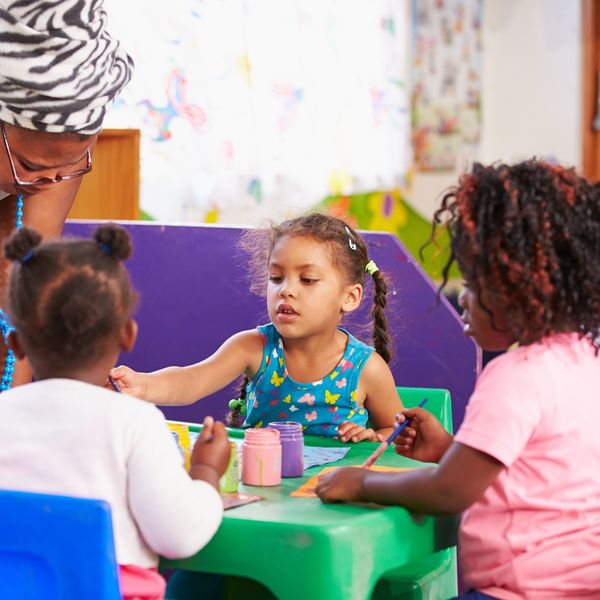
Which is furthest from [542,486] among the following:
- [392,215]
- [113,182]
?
[392,215]

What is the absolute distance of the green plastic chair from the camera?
1797 millimetres

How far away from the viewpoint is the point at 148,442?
1.22 metres

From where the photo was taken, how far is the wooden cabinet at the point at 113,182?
10.2 ft

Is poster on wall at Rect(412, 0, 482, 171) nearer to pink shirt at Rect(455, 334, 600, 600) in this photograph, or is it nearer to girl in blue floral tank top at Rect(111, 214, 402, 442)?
girl in blue floral tank top at Rect(111, 214, 402, 442)

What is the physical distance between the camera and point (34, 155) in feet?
5.88

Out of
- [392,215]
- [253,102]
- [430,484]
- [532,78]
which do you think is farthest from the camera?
[532,78]

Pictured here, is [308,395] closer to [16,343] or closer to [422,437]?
[422,437]

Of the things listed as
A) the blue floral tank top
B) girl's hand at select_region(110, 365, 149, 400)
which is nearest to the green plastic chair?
the blue floral tank top

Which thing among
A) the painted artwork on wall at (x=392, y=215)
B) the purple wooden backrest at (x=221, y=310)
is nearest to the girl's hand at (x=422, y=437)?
the purple wooden backrest at (x=221, y=310)

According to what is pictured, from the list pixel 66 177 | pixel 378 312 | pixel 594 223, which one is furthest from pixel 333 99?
pixel 594 223

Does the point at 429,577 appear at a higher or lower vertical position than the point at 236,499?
lower

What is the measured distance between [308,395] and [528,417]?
0.74 meters

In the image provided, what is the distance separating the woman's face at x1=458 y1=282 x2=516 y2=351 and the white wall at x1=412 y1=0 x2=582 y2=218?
5.38m

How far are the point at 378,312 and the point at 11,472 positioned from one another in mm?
1099
